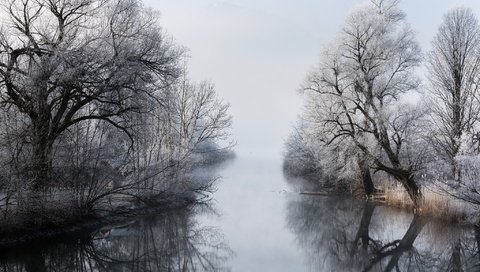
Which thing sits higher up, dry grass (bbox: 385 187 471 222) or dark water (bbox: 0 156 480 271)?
dry grass (bbox: 385 187 471 222)

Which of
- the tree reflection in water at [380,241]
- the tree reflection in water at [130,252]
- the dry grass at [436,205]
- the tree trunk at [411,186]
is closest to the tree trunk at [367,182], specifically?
the dry grass at [436,205]

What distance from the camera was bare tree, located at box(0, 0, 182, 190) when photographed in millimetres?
18047

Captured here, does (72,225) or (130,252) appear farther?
(72,225)

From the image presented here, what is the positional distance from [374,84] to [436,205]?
27.8ft

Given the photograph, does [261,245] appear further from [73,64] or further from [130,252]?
[73,64]

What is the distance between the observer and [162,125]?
33.6 metres

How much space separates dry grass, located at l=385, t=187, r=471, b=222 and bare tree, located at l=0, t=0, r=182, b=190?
46.0 ft

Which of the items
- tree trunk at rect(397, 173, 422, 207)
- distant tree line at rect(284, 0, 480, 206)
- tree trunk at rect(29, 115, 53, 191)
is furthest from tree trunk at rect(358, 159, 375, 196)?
tree trunk at rect(29, 115, 53, 191)

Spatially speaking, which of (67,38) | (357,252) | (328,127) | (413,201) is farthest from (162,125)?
(357,252)

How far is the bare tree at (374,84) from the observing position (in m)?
28.0

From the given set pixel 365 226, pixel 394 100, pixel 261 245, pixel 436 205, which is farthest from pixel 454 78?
pixel 261 245

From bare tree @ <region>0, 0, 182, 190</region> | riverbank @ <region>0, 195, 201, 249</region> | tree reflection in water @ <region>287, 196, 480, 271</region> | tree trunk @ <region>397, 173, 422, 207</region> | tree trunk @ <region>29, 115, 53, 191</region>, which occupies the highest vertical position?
bare tree @ <region>0, 0, 182, 190</region>

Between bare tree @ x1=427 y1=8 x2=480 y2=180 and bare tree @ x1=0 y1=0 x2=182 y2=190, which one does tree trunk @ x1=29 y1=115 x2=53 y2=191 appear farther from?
bare tree @ x1=427 y1=8 x2=480 y2=180

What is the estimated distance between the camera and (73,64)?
60.2ft
